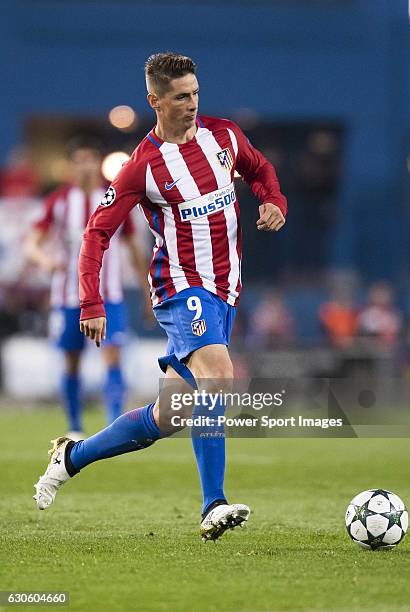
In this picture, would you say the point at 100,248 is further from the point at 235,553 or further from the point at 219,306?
the point at 235,553

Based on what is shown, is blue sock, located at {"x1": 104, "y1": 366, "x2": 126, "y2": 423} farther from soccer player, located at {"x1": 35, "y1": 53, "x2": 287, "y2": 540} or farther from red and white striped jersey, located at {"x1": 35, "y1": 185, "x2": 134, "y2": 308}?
soccer player, located at {"x1": 35, "y1": 53, "x2": 287, "y2": 540}

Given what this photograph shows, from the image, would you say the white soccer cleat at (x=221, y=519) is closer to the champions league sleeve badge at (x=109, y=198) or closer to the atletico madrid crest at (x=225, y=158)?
the champions league sleeve badge at (x=109, y=198)

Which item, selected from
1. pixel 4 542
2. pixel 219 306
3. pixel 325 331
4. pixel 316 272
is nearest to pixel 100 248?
pixel 219 306

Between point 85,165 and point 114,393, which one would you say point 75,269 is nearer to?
point 85,165

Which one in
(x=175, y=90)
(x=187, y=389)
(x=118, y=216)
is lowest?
(x=187, y=389)

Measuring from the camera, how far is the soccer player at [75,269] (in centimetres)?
1015

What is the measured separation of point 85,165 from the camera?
34.1 ft

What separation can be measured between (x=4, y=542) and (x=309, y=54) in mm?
18111

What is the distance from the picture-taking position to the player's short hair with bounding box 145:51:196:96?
5703 mm

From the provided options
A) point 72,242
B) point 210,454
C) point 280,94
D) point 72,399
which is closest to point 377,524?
point 210,454

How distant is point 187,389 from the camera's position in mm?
5680

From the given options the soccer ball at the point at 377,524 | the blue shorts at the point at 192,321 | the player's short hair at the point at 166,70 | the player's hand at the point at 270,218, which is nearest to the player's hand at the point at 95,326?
the blue shorts at the point at 192,321

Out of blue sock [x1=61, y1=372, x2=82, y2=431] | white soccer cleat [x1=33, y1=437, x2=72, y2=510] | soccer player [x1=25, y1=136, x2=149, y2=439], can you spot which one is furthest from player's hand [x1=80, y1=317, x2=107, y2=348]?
blue sock [x1=61, y1=372, x2=82, y2=431]

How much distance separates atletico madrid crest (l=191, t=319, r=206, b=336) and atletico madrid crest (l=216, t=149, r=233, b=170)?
809 millimetres
